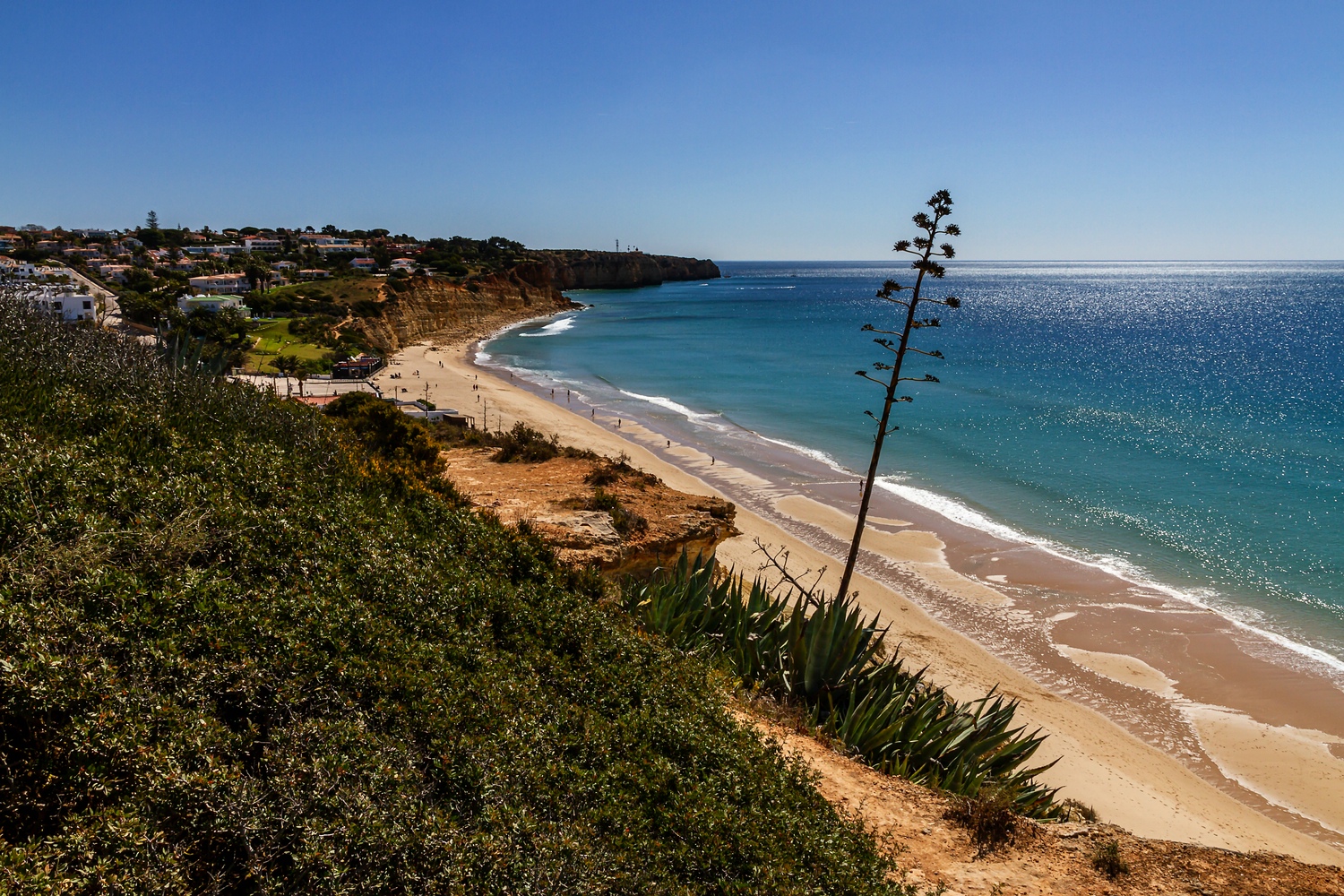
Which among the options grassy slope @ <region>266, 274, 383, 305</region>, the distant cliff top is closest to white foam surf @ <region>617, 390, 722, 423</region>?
grassy slope @ <region>266, 274, 383, 305</region>

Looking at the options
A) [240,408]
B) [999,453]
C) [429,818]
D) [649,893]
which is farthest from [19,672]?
[999,453]

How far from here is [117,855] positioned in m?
3.38

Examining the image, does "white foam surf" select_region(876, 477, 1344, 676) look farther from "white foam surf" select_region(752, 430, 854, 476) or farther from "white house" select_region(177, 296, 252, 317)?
"white house" select_region(177, 296, 252, 317)

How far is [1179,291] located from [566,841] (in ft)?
676

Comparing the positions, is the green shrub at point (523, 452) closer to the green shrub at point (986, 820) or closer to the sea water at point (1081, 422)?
the green shrub at point (986, 820)

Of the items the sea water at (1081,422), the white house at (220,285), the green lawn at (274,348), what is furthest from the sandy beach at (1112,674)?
the white house at (220,285)

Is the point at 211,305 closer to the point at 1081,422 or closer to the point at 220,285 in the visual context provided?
the point at 220,285

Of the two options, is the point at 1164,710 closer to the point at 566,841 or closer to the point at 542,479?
the point at 542,479

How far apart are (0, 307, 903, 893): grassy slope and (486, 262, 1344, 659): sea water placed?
60.0 feet

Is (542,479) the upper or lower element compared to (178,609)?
lower

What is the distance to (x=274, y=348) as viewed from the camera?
153 ft

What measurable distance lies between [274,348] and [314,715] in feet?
159

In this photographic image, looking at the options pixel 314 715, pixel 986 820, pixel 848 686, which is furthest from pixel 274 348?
pixel 986 820

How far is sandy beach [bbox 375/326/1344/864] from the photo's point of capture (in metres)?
11.6
